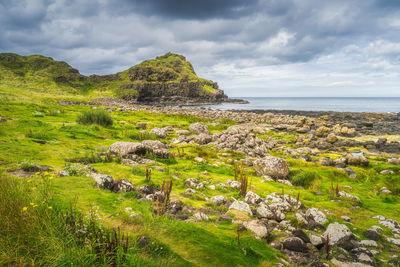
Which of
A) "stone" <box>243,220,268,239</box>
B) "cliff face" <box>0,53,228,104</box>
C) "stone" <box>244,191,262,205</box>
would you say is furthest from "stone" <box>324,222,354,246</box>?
"cliff face" <box>0,53,228,104</box>

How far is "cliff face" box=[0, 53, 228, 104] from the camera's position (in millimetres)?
116562

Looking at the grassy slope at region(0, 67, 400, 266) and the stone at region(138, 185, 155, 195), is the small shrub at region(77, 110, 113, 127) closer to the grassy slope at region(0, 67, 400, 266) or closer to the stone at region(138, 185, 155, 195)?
the grassy slope at region(0, 67, 400, 266)

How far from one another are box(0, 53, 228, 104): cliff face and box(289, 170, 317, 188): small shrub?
122286 millimetres

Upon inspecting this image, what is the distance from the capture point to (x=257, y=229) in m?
6.05

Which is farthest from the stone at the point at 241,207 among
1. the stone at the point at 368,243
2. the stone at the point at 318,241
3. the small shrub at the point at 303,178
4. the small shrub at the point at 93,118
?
the small shrub at the point at 93,118

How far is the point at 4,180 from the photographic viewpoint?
3924 mm

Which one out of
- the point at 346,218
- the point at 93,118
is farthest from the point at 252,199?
the point at 93,118

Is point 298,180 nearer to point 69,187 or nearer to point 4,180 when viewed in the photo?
point 69,187

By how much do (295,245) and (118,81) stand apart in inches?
6777

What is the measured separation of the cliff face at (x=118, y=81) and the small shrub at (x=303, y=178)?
12229 centimetres

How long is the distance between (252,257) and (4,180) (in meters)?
5.43

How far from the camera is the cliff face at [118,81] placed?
11656cm

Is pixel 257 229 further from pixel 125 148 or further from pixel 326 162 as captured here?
pixel 326 162

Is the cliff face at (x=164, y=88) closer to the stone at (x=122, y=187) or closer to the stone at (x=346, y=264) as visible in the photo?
the stone at (x=122, y=187)
